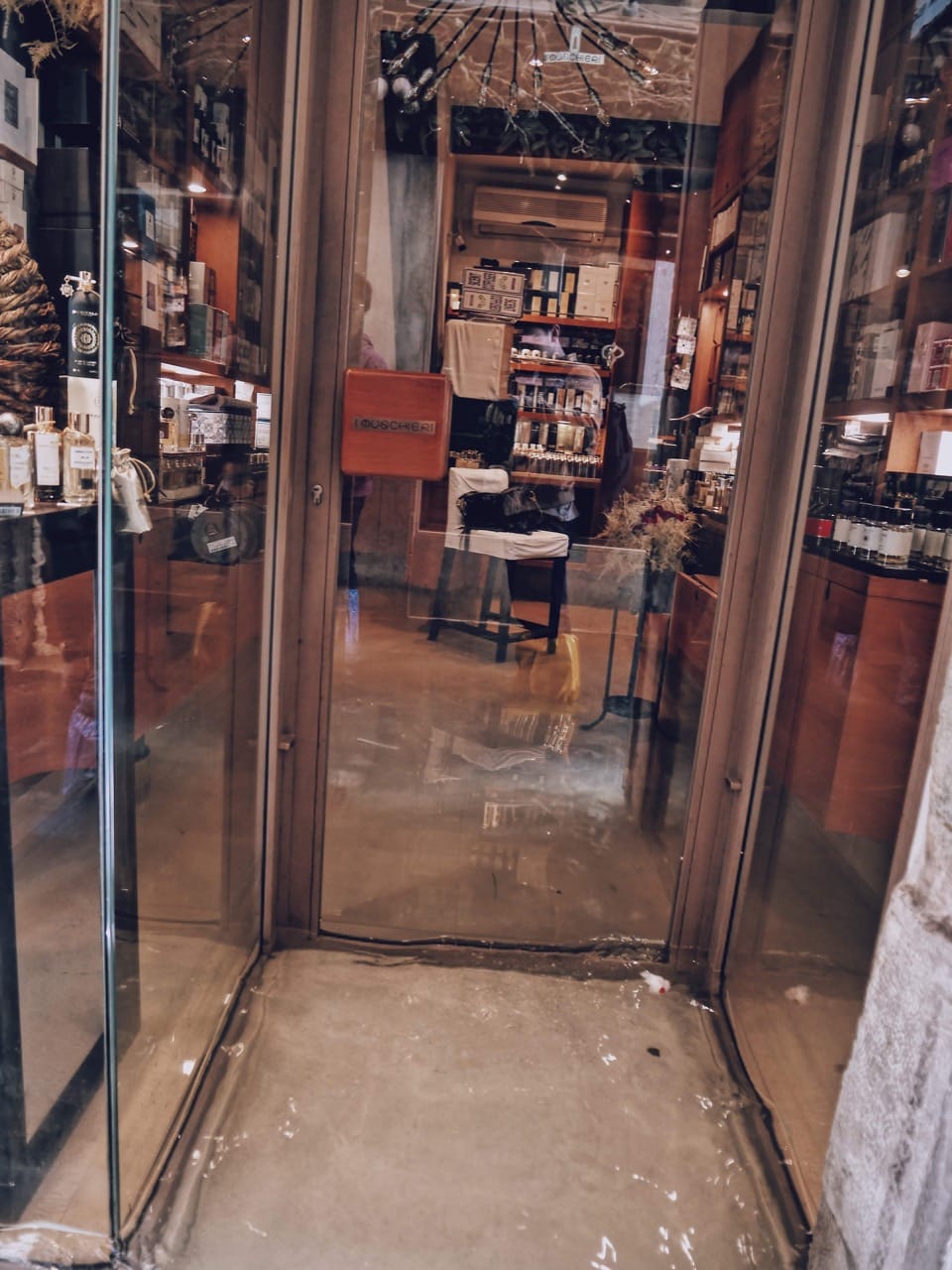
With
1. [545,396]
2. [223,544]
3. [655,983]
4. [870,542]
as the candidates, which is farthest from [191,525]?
[655,983]

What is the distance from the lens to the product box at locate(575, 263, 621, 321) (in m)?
1.93

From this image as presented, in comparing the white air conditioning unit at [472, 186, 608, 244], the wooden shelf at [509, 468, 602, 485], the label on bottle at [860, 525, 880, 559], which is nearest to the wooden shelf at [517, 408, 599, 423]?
the wooden shelf at [509, 468, 602, 485]

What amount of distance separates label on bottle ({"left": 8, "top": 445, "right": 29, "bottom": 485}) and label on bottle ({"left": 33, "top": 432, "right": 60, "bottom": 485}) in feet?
0.08

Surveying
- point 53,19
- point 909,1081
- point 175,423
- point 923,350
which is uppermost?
point 53,19

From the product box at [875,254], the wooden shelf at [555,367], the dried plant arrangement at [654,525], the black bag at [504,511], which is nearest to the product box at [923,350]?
the product box at [875,254]

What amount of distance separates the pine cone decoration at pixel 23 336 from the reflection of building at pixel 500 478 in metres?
0.03

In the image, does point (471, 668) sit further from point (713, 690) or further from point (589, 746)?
point (713, 690)

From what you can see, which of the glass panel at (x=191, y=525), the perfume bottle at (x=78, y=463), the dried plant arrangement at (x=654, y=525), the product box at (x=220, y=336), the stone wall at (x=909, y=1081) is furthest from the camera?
the dried plant arrangement at (x=654, y=525)

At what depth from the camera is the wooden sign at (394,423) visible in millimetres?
1884

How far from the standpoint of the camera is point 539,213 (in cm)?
192

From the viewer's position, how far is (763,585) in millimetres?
1906

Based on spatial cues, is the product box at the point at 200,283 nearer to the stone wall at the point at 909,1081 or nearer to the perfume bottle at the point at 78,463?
the perfume bottle at the point at 78,463

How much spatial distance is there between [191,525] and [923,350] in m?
1.50

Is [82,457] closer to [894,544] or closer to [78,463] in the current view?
[78,463]
